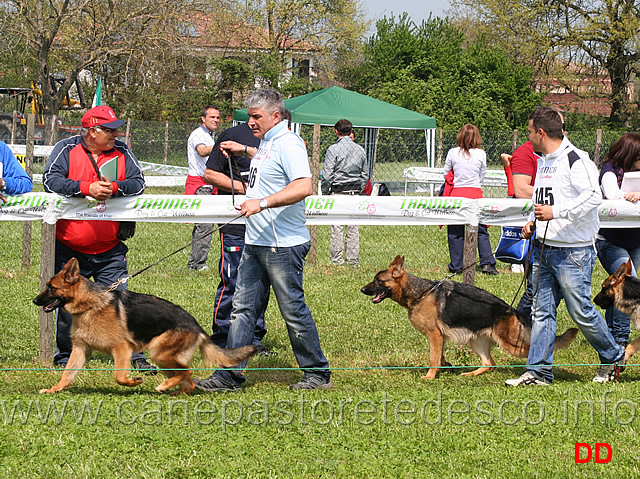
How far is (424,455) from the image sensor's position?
3893 millimetres

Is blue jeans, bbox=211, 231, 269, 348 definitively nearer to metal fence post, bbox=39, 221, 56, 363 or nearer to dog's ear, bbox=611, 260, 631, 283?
metal fence post, bbox=39, 221, 56, 363

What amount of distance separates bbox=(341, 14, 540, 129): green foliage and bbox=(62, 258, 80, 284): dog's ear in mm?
30379

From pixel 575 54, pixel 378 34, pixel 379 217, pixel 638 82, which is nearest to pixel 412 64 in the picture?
pixel 378 34

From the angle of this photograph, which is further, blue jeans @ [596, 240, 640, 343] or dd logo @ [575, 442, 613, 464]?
blue jeans @ [596, 240, 640, 343]

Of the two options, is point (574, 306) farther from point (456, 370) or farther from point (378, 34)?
point (378, 34)

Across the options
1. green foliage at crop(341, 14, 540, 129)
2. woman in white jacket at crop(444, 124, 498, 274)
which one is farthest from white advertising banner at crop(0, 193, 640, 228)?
green foliage at crop(341, 14, 540, 129)

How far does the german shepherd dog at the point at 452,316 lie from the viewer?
5.76 m

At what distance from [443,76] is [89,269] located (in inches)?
1298

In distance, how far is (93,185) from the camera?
17.6 feet

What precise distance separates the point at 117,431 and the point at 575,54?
37.6m

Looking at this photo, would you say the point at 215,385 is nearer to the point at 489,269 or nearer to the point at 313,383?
the point at 313,383

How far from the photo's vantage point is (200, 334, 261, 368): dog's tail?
497 centimetres

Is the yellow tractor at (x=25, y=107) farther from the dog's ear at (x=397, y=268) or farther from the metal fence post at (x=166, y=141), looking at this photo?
the dog's ear at (x=397, y=268)

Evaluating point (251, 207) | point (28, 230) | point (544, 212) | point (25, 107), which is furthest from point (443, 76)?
point (251, 207)
